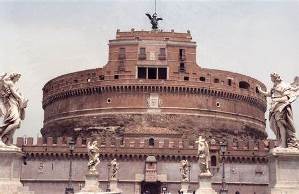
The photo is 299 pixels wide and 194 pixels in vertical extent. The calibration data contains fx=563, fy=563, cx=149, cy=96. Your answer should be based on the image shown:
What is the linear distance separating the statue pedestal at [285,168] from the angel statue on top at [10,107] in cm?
486

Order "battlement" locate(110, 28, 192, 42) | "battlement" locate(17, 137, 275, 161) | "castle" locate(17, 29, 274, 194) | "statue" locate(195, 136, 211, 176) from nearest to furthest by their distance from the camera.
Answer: "statue" locate(195, 136, 211, 176) → "battlement" locate(17, 137, 275, 161) → "castle" locate(17, 29, 274, 194) → "battlement" locate(110, 28, 192, 42)

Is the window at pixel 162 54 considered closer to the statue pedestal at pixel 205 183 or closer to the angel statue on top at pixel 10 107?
the statue pedestal at pixel 205 183

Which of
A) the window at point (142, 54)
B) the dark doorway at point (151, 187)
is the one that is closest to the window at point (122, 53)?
the window at point (142, 54)

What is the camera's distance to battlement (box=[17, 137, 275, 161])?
46062 mm

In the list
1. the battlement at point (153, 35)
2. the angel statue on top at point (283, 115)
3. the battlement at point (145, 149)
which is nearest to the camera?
the angel statue on top at point (283, 115)

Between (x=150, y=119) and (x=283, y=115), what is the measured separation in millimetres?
42200

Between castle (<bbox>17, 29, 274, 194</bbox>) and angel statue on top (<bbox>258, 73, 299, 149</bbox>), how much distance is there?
35.3 m

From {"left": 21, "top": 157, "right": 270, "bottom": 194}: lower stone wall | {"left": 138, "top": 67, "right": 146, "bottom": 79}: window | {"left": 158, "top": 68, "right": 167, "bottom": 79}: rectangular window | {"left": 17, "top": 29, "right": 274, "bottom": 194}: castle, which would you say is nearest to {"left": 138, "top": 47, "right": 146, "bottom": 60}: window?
{"left": 17, "top": 29, "right": 274, "bottom": 194}: castle

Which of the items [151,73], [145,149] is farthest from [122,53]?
[145,149]

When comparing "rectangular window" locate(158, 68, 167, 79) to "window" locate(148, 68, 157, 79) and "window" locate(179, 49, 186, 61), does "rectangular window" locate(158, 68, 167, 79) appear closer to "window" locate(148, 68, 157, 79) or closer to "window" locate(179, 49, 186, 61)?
"window" locate(148, 68, 157, 79)

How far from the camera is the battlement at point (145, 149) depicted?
151 ft

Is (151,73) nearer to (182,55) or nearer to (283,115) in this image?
(182,55)

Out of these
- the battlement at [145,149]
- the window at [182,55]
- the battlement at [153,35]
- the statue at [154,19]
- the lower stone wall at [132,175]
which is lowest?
the lower stone wall at [132,175]

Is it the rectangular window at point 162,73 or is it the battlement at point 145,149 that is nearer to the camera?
the battlement at point 145,149
